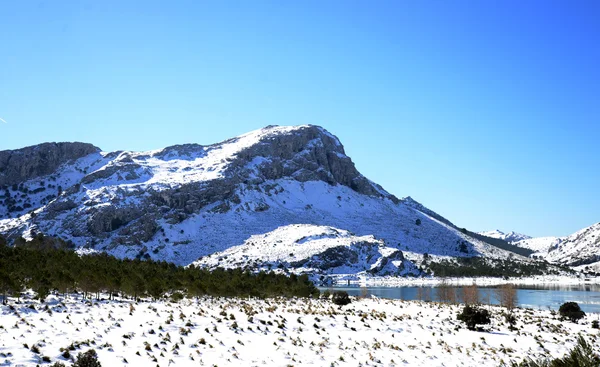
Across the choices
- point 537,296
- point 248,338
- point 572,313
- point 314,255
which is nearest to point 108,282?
point 248,338

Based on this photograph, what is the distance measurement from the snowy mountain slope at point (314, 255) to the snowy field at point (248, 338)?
11324 centimetres

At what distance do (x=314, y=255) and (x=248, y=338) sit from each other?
134m

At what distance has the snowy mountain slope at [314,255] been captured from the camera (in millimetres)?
157500

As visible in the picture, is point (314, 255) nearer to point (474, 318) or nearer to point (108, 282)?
point (108, 282)

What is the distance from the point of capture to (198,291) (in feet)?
183

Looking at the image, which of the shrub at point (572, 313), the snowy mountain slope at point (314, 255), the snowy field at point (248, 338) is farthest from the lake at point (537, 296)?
the snowy field at point (248, 338)

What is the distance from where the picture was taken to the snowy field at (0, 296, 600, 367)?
24.0 metres

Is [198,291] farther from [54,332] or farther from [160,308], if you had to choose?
[54,332]

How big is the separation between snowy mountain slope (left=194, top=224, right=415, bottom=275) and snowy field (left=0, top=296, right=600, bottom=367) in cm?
11324

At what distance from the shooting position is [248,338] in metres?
29.7

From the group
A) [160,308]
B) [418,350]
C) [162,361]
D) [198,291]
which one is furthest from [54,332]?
[198,291]

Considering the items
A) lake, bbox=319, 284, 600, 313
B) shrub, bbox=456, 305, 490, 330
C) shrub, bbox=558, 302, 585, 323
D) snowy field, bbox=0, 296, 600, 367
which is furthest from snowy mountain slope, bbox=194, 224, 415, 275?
snowy field, bbox=0, 296, 600, 367

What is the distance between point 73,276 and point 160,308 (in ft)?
48.7

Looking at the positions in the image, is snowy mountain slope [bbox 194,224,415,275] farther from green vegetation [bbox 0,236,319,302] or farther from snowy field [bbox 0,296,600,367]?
snowy field [bbox 0,296,600,367]
